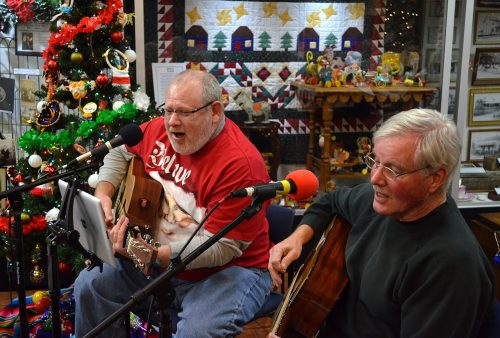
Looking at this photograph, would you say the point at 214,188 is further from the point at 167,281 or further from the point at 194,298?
the point at 167,281

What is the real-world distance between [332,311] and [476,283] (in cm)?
55

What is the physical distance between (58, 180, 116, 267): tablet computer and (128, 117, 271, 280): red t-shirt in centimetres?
35

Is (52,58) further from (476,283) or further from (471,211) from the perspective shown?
(471,211)

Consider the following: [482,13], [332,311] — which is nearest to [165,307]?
[332,311]

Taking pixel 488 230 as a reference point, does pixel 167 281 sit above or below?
above

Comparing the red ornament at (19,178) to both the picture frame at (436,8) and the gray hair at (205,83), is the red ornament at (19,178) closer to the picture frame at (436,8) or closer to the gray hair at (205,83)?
the gray hair at (205,83)

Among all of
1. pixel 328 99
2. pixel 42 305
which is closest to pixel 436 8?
pixel 328 99

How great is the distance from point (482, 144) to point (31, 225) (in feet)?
10.6

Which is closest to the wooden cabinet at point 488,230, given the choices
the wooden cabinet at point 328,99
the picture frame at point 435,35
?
the wooden cabinet at point 328,99

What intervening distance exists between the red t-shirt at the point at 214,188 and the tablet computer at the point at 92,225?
35cm

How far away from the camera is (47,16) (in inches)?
142

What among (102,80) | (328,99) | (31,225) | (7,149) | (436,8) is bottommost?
(31,225)

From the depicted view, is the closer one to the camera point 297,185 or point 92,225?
point 297,185

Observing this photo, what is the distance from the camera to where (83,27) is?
3.07 meters
